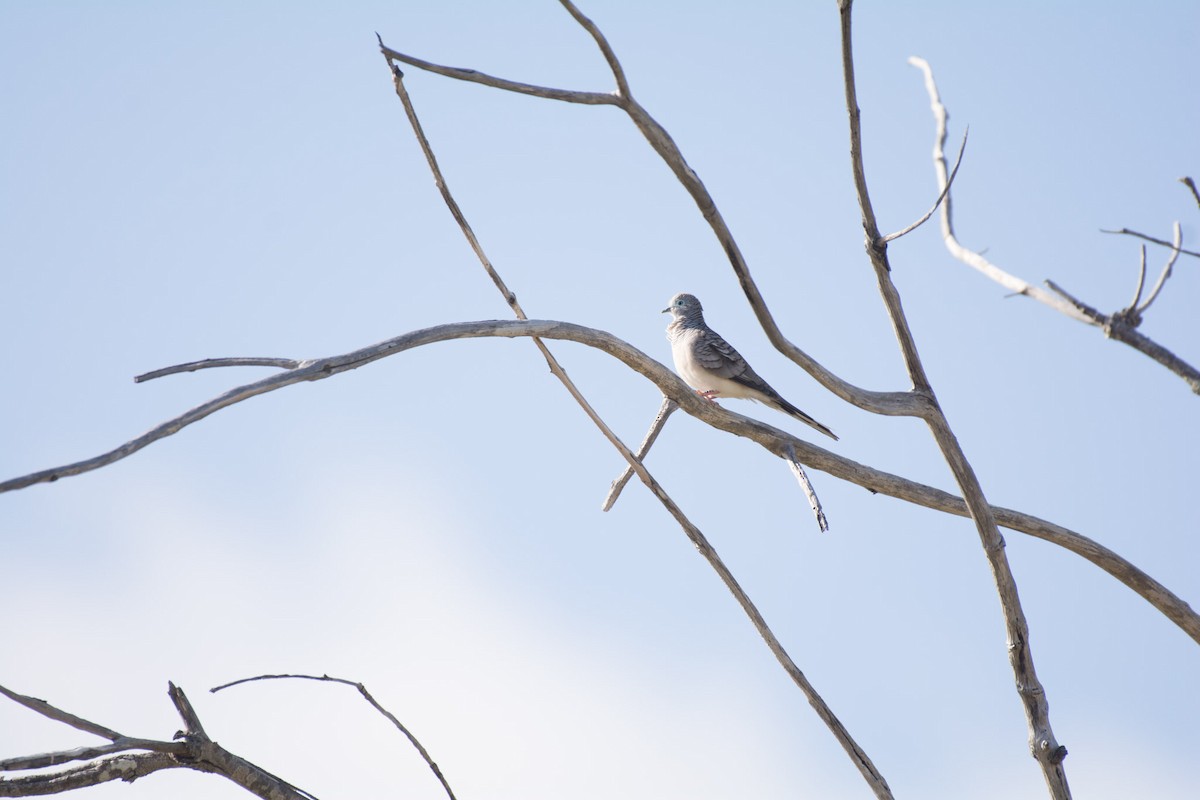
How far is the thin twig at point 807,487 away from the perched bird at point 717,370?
10.7ft

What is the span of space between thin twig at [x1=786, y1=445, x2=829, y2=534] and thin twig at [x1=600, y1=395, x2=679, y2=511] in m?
0.60

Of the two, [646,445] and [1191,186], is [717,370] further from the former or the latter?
[1191,186]

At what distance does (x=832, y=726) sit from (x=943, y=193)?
1884 millimetres

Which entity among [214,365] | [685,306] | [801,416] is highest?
[685,306]

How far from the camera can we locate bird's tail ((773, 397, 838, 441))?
7080 mm

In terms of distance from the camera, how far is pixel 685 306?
33.1 ft

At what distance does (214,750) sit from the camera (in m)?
3.51

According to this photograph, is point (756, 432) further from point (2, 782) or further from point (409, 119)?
point (2, 782)

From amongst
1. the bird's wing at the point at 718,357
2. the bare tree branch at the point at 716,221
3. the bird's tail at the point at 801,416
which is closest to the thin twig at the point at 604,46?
the bare tree branch at the point at 716,221

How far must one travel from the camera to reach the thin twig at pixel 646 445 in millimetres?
4859

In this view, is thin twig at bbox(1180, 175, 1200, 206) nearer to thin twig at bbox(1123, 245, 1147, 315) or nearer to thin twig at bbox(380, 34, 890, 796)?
thin twig at bbox(1123, 245, 1147, 315)

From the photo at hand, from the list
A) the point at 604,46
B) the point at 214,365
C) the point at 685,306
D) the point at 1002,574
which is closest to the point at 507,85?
the point at 604,46

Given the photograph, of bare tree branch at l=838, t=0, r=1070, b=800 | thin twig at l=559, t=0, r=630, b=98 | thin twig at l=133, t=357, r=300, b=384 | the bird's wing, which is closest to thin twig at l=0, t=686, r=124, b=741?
thin twig at l=133, t=357, r=300, b=384

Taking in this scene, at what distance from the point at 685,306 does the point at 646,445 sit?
5.21 metres
